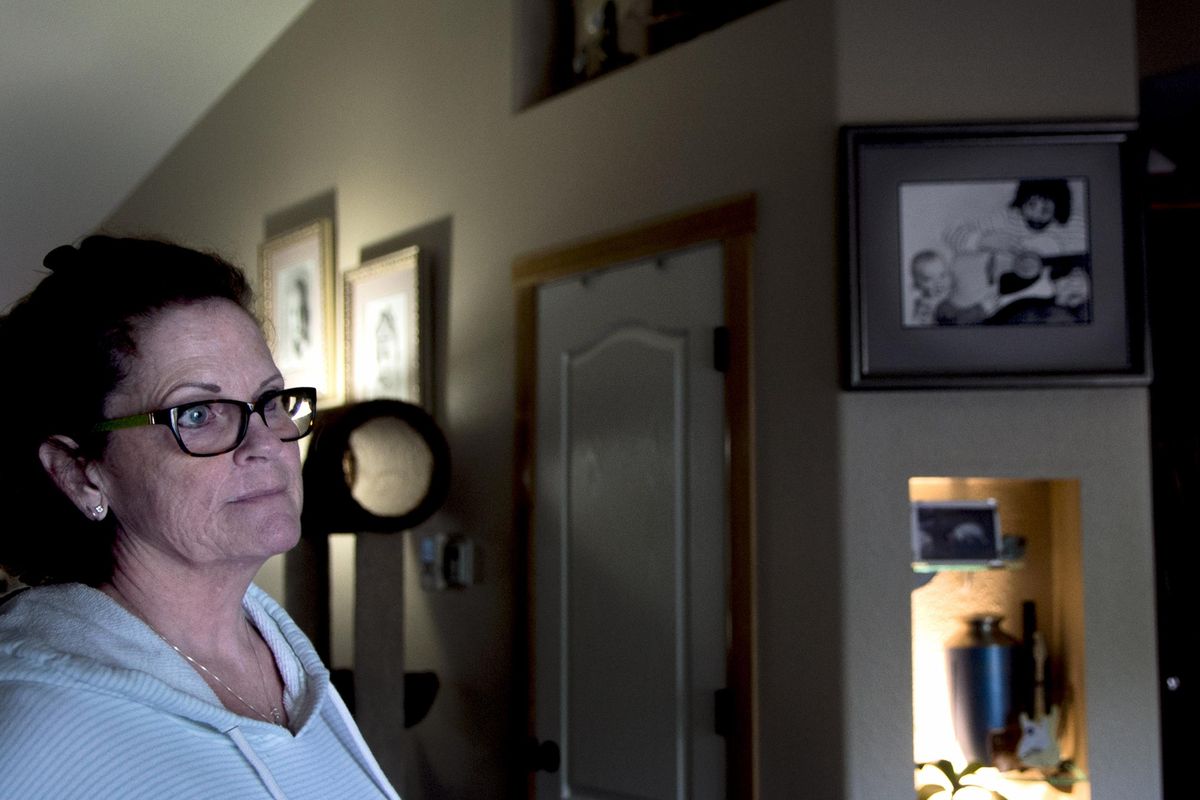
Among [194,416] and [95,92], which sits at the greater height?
[95,92]

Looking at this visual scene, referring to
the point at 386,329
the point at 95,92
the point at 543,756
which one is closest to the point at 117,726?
the point at 543,756

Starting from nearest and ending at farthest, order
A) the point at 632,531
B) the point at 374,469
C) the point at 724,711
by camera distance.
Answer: the point at 724,711, the point at 632,531, the point at 374,469

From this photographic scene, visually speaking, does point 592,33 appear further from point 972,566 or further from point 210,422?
point 210,422

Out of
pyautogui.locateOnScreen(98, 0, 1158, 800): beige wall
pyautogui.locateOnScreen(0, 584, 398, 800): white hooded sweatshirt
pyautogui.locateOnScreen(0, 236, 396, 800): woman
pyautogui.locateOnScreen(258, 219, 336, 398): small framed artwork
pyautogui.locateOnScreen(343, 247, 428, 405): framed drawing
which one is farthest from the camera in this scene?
pyautogui.locateOnScreen(258, 219, 336, 398): small framed artwork

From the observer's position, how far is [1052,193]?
8.05 feet

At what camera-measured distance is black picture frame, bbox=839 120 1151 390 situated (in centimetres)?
243

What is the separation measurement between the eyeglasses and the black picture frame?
1.49 meters

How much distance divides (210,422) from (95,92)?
4174mm

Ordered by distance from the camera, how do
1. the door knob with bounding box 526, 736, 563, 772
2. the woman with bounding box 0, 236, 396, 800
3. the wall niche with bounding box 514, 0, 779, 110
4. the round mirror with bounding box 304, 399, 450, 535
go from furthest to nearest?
the door knob with bounding box 526, 736, 563, 772, the wall niche with bounding box 514, 0, 779, 110, the round mirror with bounding box 304, 399, 450, 535, the woman with bounding box 0, 236, 396, 800

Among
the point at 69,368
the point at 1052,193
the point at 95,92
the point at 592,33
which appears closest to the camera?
the point at 69,368

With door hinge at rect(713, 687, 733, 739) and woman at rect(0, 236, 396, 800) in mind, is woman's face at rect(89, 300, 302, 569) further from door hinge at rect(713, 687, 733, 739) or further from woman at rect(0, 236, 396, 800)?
door hinge at rect(713, 687, 733, 739)

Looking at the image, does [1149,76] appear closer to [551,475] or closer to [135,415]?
[551,475]

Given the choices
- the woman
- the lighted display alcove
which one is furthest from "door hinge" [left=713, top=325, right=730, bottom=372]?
the woman

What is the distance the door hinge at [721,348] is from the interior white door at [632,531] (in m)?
0.02
